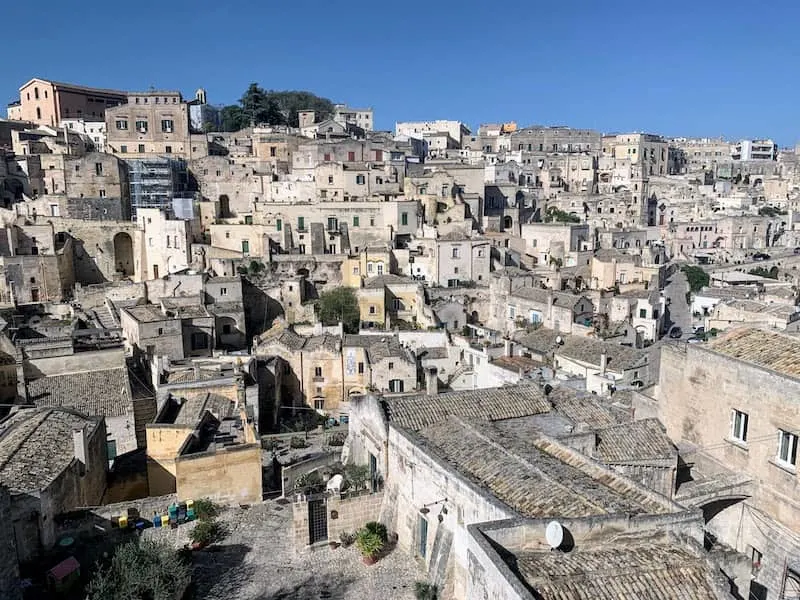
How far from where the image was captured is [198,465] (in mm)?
14859

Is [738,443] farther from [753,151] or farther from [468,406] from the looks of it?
[753,151]

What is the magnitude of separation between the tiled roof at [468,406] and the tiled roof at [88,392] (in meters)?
11.6

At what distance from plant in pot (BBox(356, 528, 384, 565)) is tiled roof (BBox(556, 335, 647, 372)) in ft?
54.4

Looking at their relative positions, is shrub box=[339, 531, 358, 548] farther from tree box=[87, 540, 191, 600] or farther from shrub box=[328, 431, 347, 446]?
shrub box=[328, 431, 347, 446]

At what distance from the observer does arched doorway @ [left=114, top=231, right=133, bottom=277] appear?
44.6 metres

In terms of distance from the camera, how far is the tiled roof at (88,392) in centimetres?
2245

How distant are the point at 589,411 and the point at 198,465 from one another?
30.2 feet

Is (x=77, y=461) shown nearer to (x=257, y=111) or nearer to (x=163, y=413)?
(x=163, y=413)

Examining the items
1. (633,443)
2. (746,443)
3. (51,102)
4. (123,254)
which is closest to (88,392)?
(633,443)

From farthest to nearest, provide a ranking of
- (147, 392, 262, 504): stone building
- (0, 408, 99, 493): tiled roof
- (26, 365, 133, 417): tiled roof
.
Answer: (26, 365, 133, 417): tiled roof → (147, 392, 262, 504): stone building → (0, 408, 99, 493): tiled roof

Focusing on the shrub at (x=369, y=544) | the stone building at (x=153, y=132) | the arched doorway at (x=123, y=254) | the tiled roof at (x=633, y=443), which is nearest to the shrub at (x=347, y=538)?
the shrub at (x=369, y=544)

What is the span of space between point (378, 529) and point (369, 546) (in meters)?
0.54

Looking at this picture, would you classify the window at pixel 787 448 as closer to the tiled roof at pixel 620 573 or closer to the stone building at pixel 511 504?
the stone building at pixel 511 504

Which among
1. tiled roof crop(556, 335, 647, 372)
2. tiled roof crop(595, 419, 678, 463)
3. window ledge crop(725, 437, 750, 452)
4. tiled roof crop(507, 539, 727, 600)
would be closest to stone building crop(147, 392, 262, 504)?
tiled roof crop(595, 419, 678, 463)
